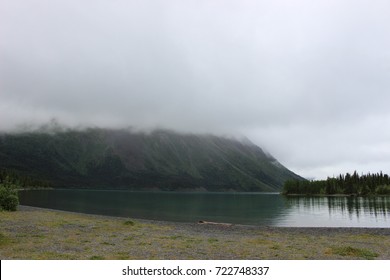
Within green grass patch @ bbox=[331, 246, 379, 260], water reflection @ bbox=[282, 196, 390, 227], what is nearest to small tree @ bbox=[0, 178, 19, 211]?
water reflection @ bbox=[282, 196, 390, 227]

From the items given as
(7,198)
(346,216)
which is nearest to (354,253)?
(7,198)

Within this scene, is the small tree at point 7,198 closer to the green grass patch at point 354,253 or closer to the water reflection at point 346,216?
the water reflection at point 346,216

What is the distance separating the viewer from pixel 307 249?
32.8 meters

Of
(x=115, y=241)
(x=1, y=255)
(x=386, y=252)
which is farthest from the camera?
(x=115, y=241)

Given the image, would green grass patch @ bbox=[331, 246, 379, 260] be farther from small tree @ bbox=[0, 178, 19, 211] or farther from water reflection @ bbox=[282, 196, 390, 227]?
small tree @ bbox=[0, 178, 19, 211]

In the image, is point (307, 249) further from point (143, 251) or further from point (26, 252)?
point (26, 252)

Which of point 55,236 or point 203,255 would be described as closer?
point 203,255

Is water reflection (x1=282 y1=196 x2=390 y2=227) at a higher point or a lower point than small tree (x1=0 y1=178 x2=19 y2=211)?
lower

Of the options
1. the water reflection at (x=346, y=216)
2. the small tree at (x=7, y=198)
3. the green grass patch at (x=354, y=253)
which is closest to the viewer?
the green grass patch at (x=354, y=253)

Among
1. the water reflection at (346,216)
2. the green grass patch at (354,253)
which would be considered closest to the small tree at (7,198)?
the water reflection at (346,216)

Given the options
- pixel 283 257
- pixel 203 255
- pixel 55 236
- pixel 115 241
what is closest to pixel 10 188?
pixel 55 236

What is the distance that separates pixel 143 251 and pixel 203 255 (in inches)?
204

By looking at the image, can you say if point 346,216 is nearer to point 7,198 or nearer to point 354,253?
point 354,253

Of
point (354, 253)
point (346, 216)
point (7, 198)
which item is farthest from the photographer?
point (346, 216)
